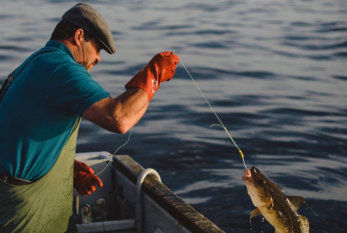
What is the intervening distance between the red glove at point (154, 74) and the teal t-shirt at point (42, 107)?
300mm

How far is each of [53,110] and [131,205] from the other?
2439mm

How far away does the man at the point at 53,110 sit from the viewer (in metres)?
3.20

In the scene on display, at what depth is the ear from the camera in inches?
143

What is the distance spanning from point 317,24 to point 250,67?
36.0 ft

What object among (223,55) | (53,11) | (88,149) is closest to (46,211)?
(88,149)

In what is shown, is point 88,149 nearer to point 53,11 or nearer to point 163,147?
point 163,147

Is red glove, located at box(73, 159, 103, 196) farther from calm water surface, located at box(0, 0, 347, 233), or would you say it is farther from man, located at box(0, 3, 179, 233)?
calm water surface, located at box(0, 0, 347, 233)

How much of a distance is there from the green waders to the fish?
1244mm

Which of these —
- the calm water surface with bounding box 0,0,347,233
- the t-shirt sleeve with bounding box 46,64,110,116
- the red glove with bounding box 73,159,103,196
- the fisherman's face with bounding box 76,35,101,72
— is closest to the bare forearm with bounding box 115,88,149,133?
the t-shirt sleeve with bounding box 46,64,110,116

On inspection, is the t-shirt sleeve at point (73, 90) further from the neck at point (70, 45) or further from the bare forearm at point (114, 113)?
the neck at point (70, 45)

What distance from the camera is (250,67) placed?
17125 mm

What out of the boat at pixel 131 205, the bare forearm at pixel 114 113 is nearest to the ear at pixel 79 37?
the bare forearm at pixel 114 113

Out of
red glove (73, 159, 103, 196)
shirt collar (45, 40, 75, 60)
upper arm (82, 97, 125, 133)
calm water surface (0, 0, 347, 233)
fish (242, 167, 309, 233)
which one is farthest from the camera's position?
calm water surface (0, 0, 347, 233)

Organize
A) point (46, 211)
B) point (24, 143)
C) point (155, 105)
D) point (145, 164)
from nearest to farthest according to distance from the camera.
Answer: point (24, 143)
point (46, 211)
point (145, 164)
point (155, 105)
